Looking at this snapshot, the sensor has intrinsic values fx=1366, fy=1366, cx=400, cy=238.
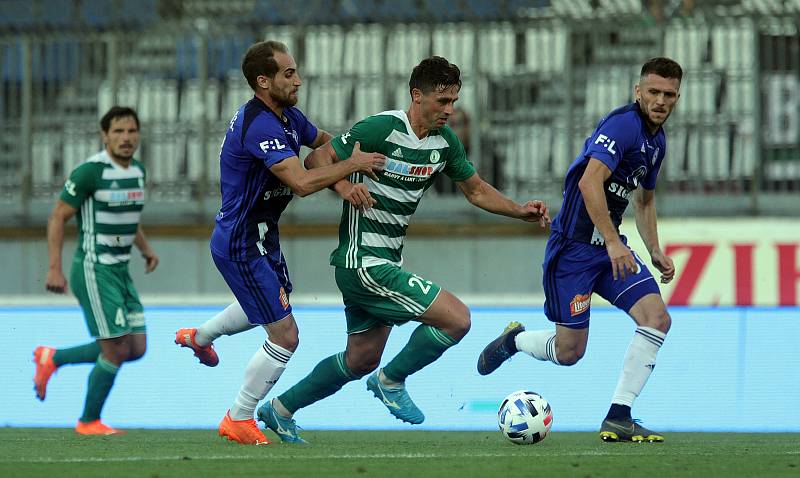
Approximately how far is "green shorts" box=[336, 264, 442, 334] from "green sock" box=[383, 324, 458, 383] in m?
0.23

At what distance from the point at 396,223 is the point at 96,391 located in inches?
111

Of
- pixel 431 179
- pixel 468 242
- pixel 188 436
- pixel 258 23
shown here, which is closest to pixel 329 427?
pixel 188 436

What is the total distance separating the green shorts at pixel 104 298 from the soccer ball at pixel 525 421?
9.63 ft

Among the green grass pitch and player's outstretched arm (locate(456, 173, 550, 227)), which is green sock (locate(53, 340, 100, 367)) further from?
player's outstretched arm (locate(456, 173, 550, 227))

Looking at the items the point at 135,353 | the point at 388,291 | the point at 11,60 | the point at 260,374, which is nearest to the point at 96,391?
the point at 135,353

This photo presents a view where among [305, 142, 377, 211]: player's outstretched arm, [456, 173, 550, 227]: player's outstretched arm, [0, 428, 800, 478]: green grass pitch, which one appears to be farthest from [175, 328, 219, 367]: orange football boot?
[456, 173, 550, 227]: player's outstretched arm

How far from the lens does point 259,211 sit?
22.7 feet

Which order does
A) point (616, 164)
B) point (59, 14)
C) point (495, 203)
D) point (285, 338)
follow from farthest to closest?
point (59, 14) < point (495, 203) < point (616, 164) < point (285, 338)

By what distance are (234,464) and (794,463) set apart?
2402mm

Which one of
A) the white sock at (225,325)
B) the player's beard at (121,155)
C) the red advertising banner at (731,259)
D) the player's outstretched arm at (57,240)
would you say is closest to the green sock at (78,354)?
the player's outstretched arm at (57,240)

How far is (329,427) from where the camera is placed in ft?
30.5

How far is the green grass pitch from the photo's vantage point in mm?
5488

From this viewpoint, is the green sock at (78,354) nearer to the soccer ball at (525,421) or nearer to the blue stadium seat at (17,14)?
the soccer ball at (525,421)

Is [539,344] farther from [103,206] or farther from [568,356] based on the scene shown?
[103,206]
